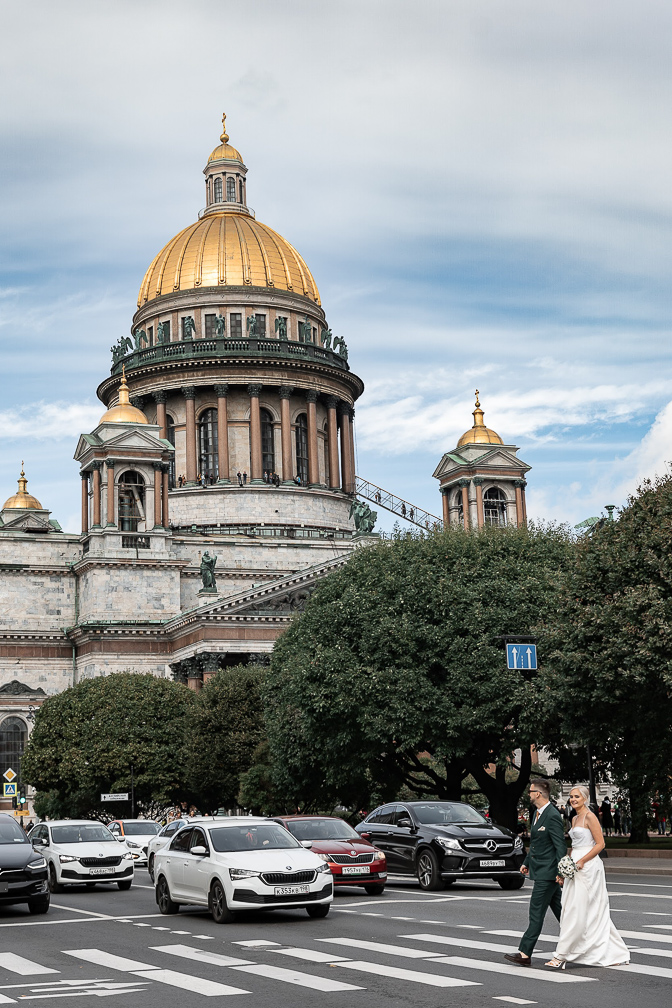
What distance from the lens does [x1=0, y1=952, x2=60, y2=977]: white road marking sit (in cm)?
1589

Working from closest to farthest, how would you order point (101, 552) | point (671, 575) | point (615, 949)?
point (615, 949) → point (671, 575) → point (101, 552)

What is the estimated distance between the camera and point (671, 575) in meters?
32.8

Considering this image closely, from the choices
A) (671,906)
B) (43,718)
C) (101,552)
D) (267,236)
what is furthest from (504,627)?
(267,236)

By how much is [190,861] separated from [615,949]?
8.80m

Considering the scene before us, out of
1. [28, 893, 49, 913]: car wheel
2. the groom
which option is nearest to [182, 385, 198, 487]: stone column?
[28, 893, 49, 913]: car wheel

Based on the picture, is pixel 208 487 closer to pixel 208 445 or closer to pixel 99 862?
pixel 208 445

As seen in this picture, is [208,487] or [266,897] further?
[208,487]

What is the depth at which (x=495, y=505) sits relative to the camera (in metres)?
86.2

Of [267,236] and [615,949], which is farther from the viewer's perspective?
[267,236]

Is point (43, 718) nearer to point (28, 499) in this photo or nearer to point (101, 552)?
point (101, 552)

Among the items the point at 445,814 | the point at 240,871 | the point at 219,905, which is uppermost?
the point at 445,814

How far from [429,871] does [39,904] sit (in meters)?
8.06

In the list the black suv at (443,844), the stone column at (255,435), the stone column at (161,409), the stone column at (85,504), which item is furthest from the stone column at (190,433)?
the black suv at (443,844)

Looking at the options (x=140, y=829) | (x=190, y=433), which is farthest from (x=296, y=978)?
(x=190, y=433)
